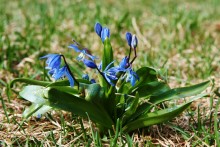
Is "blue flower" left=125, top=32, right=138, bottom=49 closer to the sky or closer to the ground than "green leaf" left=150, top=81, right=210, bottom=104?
closer to the sky

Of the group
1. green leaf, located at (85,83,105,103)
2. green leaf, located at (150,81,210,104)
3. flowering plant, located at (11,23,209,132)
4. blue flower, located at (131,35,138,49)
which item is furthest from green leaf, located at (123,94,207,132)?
blue flower, located at (131,35,138,49)

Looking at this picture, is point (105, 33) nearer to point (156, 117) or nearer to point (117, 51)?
point (156, 117)

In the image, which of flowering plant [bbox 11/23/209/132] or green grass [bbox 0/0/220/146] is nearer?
flowering plant [bbox 11/23/209/132]

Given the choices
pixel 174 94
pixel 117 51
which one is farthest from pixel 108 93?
pixel 117 51

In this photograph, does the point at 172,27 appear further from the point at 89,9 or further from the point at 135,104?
the point at 135,104

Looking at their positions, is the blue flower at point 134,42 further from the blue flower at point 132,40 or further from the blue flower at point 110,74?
the blue flower at point 110,74

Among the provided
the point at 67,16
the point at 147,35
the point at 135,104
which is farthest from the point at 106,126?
the point at 67,16

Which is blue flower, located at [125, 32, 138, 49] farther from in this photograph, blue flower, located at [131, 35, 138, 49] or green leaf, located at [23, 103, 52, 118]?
green leaf, located at [23, 103, 52, 118]

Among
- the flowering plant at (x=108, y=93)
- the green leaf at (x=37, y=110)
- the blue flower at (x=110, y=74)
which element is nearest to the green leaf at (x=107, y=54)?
the flowering plant at (x=108, y=93)
